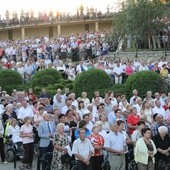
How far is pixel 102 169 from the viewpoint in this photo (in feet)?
46.8

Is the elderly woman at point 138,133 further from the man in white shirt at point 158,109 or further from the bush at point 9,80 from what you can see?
the bush at point 9,80

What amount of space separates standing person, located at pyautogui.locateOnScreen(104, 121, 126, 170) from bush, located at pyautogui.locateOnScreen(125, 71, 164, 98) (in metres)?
11.1

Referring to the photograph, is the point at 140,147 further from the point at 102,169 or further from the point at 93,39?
the point at 93,39

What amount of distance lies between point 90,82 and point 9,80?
436cm

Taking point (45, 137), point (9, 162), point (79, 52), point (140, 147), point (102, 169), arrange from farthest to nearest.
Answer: point (79, 52), point (9, 162), point (45, 137), point (102, 169), point (140, 147)

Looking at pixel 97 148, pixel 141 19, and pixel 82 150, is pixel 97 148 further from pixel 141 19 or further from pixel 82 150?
pixel 141 19

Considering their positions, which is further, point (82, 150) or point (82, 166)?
point (82, 166)

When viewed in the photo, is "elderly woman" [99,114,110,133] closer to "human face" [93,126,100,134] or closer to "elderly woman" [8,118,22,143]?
"human face" [93,126,100,134]

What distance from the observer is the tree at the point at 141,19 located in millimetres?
34969

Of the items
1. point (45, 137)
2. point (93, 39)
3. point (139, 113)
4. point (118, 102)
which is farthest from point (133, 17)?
point (45, 137)

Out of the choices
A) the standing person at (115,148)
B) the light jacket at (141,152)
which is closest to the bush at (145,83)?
the standing person at (115,148)

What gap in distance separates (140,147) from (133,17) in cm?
2232

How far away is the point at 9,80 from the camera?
27859 millimetres

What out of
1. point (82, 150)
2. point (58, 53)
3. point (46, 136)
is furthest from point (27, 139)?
point (58, 53)
